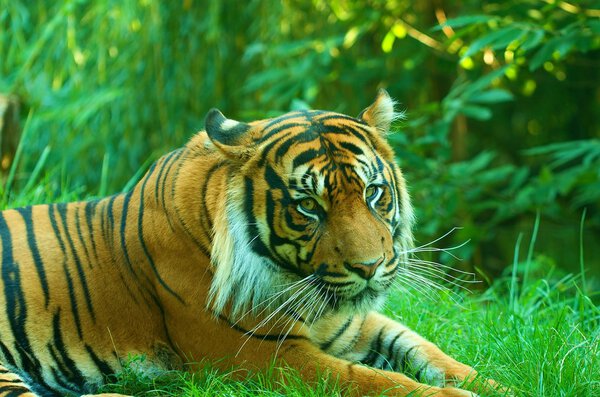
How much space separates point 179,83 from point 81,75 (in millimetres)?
906

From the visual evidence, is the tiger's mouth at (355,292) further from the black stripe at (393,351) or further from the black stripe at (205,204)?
the black stripe at (205,204)

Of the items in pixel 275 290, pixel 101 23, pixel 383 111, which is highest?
pixel 101 23

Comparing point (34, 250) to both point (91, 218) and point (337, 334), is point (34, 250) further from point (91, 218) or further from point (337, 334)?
point (337, 334)

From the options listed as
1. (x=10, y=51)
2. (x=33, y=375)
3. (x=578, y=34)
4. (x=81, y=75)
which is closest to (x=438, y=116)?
(x=578, y=34)

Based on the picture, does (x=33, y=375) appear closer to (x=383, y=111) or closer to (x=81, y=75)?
(x=383, y=111)

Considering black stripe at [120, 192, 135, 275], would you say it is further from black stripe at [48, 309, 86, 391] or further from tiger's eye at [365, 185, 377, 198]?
tiger's eye at [365, 185, 377, 198]

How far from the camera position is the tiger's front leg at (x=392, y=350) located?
3385 mm

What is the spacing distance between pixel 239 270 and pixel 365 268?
1.73 feet

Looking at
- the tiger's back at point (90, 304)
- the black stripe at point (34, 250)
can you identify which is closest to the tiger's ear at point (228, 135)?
the tiger's back at point (90, 304)

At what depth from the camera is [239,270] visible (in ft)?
10.9

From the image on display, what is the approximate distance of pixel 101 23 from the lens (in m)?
7.26

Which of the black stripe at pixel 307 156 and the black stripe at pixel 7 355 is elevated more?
the black stripe at pixel 307 156

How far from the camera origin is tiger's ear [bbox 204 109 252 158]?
3.33 metres

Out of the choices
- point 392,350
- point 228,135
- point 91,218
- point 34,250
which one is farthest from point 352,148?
point 34,250
